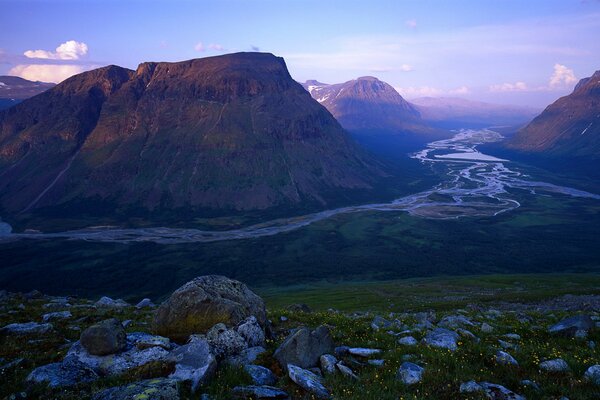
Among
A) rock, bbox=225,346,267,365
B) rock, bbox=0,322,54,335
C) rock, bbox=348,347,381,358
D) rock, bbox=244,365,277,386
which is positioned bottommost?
rock, bbox=0,322,54,335

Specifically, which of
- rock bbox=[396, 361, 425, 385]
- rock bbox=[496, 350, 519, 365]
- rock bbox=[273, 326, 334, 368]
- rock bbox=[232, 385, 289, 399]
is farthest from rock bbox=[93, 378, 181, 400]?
rock bbox=[496, 350, 519, 365]

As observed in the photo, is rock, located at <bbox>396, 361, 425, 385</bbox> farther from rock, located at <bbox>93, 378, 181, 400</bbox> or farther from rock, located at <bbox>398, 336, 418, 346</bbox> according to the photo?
rock, located at <bbox>93, 378, 181, 400</bbox>

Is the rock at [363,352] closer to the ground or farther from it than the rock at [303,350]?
closer to the ground

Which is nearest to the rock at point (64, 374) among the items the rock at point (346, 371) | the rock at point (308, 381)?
the rock at point (308, 381)

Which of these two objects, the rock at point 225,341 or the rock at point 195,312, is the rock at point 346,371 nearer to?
the rock at point 225,341

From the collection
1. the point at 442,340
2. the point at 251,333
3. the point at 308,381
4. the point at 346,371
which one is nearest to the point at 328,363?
the point at 346,371

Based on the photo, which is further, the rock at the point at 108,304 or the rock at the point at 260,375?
the rock at the point at 108,304
